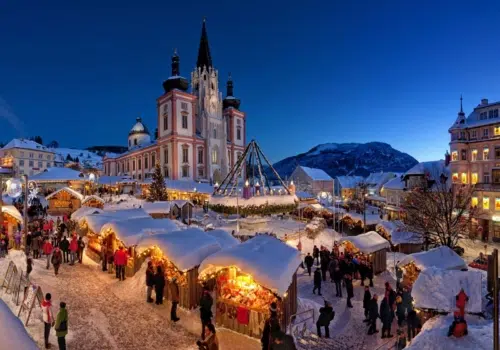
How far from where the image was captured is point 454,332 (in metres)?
7.33

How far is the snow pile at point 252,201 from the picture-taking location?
59.5ft

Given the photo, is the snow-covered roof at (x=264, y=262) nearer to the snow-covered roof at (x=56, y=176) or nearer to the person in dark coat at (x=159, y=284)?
the person in dark coat at (x=159, y=284)

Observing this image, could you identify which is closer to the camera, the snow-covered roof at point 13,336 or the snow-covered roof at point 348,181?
the snow-covered roof at point 13,336

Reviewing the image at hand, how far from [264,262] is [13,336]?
627 centimetres

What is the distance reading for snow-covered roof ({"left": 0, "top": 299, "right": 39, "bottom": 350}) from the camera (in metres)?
2.76

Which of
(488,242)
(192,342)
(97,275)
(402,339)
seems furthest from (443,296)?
(488,242)

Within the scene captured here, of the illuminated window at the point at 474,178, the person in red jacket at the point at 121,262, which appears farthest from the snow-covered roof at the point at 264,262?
the illuminated window at the point at 474,178

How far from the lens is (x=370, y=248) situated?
53.9 feet

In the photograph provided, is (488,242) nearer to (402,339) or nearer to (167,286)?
(402,339)

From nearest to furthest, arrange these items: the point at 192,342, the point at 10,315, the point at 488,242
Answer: the point at 10,315, the point at 192,342, the point at 488,242

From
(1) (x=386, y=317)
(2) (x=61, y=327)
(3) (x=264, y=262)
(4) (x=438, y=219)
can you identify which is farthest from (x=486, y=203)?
(2) (x=61, y=327)

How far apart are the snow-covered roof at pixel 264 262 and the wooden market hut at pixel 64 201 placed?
27.8m

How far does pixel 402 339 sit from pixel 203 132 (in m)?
57.6

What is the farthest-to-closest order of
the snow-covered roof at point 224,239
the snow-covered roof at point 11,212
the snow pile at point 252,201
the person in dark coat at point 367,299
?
1. the snow-covered roof at point 11,212
2. the snow pile at point 252,201
3. the snow-covered roof at point 224,239
4. the person in dark coat at point 367,299
